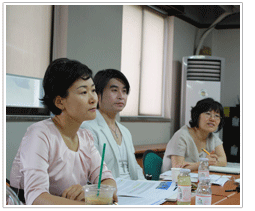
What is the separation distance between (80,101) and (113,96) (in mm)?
855

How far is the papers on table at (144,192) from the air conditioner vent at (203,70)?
373 centimetres

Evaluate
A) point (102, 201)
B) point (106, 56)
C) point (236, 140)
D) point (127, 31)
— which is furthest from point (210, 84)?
point (102, 201)

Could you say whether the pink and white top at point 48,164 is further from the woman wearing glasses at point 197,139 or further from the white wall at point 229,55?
the white wall at point 229,55

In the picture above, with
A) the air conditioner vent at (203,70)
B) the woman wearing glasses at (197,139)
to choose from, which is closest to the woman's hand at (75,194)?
the woman wearing glasses at (197,139)

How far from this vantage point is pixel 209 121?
9.07 ft

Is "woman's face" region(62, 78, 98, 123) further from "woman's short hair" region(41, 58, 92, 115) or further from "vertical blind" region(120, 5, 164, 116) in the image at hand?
"vertical blind" region(120, 5, 164, 116)

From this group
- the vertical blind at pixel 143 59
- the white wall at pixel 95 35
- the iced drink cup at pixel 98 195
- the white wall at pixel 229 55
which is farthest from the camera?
the white wall at pixel 229 55

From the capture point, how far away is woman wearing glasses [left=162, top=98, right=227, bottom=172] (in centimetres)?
262

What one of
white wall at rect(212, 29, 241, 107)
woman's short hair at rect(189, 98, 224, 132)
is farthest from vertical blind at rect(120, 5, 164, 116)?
woman's short hair at rect(189, 98, 224, 132)

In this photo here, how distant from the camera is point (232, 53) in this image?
Result: 6008mm

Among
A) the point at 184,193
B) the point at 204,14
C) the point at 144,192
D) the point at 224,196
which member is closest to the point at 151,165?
the point at 224,196

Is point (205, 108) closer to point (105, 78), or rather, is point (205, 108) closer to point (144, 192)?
point (105, 78)

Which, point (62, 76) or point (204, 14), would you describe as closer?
point (62, 76)

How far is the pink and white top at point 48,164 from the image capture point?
116cm
